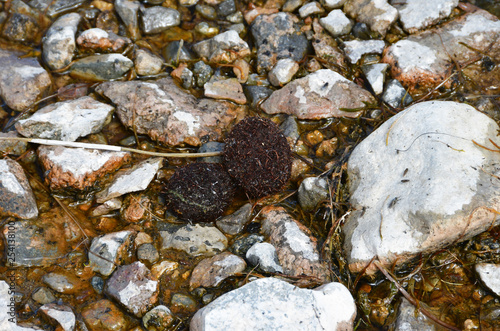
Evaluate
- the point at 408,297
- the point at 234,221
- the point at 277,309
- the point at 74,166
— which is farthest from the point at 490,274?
the point at 74,166

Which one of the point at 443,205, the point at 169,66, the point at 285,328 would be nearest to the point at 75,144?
the point at 169,66

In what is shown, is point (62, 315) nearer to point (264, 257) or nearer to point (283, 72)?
point (264, 257)

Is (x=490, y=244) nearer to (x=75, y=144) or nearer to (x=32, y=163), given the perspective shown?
(x=75, y=144)

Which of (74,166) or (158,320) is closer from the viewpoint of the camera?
(158,320)

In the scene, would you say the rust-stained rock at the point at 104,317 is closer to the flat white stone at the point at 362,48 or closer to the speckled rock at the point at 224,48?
the speckled rock at the point at 224,48

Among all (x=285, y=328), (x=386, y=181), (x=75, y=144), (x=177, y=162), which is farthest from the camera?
(x=177, y=162)

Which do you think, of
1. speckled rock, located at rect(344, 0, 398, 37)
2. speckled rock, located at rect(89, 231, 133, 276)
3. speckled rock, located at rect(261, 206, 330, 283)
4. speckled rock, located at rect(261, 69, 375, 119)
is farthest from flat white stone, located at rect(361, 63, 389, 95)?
speckled rock, located at rect(89, 231, 133, 276)
